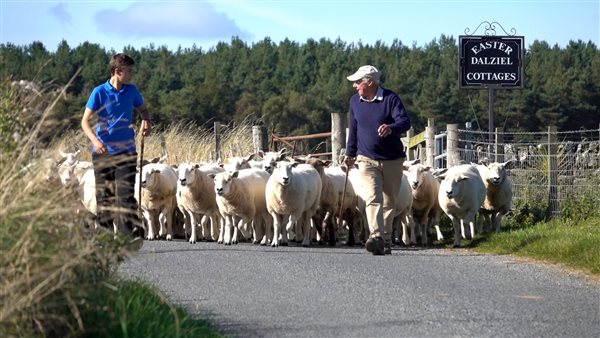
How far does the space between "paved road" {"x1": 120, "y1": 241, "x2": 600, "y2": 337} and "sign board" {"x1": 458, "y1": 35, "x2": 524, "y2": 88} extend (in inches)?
321

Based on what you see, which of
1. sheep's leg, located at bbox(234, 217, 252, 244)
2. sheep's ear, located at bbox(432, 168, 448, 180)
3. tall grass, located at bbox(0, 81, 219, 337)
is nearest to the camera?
tall grass, located at bbox(0, 81, 219, 337)

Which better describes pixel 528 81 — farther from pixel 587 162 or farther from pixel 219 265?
pixel 219 265

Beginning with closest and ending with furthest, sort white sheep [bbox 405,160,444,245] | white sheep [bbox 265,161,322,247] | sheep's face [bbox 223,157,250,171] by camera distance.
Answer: white sheep [bbox 265,161,322,247], white sheep [bbox 405,160,444,245], sheep's face [bbox 223,157,250,171]

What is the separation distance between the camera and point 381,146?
16.6 meters

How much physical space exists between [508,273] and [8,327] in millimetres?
7471

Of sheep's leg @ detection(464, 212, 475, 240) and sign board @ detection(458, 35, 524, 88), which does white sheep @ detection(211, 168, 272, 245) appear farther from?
sign board @ detection(458, 35, 524, 88)

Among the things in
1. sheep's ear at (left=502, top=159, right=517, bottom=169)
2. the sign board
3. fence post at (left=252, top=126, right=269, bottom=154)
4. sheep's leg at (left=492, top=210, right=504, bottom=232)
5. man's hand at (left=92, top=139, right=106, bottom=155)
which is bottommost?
sheep's leg at (left=492, top=210, right=504, bottom=232)

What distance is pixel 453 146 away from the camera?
2442 centimetres

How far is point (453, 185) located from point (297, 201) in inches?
99.2

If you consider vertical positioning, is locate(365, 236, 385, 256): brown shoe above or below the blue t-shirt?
below

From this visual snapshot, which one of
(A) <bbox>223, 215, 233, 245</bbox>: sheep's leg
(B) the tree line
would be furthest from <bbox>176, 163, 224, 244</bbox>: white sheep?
(B) the tree line

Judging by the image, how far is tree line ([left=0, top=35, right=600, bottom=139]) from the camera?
82.4 m

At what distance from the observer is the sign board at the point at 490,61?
2444 centimetres

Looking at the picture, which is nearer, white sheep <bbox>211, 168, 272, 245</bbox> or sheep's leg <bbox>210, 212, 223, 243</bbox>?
white sheep <bbox>211, 168, 272, 245</bbox>
